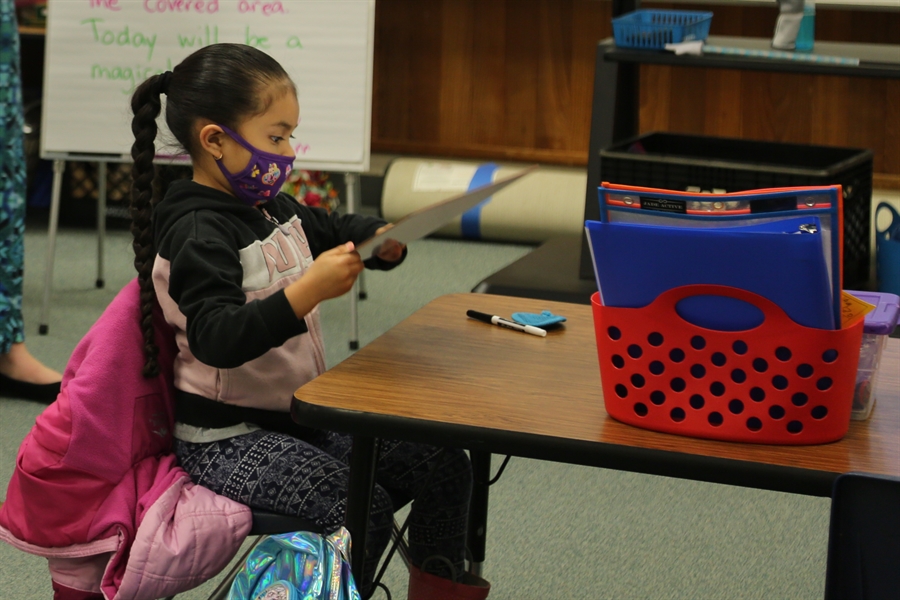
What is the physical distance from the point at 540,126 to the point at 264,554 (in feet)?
11.4

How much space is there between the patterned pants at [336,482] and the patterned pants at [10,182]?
1.32 meters

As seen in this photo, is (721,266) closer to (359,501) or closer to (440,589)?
(359,501)

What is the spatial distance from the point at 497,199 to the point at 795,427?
305 cm

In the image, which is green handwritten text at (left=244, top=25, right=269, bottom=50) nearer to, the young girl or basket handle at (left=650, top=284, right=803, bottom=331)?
the young girl

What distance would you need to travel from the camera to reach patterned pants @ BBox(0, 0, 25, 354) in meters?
2.30

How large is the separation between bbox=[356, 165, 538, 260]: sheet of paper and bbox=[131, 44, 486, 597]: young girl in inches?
4.3

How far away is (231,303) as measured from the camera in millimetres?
1127

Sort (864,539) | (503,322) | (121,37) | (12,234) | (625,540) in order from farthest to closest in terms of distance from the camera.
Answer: (121,37) → (12,234) → (625,540) → (503,322) → (864,539)

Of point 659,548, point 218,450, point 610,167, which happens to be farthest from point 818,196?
point 610,167

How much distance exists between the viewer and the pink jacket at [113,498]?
113cm

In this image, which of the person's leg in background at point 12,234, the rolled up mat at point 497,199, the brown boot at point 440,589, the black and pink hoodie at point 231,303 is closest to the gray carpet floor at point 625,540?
the person's leg in background at point 12,234

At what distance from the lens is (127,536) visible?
1146mm

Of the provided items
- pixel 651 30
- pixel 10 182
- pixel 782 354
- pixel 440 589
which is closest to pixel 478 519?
pixel 440 589

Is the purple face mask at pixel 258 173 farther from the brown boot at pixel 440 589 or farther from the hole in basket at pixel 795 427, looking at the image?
the hole in basket at pixel 795 427
